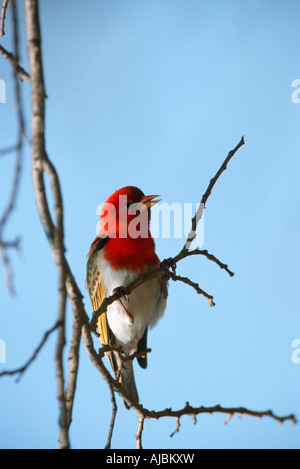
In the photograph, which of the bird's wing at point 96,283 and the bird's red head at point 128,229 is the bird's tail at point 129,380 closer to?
the bird's wing at point 96,283

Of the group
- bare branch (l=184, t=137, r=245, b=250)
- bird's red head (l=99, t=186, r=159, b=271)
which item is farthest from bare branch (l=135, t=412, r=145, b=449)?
bird's red head (l=99, t=186, r=159, b=271)

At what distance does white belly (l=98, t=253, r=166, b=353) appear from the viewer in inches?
165

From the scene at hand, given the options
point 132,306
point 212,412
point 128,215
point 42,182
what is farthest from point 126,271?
point 42,182

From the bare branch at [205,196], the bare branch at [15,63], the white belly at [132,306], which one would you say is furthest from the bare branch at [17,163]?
the white belly at [132,306]

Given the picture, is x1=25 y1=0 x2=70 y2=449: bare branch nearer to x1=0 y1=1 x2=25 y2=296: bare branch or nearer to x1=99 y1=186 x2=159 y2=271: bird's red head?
x1=0 y1=1 x2=25 y2=296: bare branch

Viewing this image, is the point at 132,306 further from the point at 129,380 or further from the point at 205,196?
the point at 205,196

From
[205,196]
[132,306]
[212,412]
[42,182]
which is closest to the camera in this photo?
[42,182]

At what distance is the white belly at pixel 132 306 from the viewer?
420 centimetres

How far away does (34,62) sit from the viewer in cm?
165

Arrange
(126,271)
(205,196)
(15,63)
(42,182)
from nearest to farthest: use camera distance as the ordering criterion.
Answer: (42,182)
(15,63)
(205,196)
(126,271)

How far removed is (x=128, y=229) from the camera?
14.4 feet

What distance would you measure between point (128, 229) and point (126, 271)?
40 centimetres
